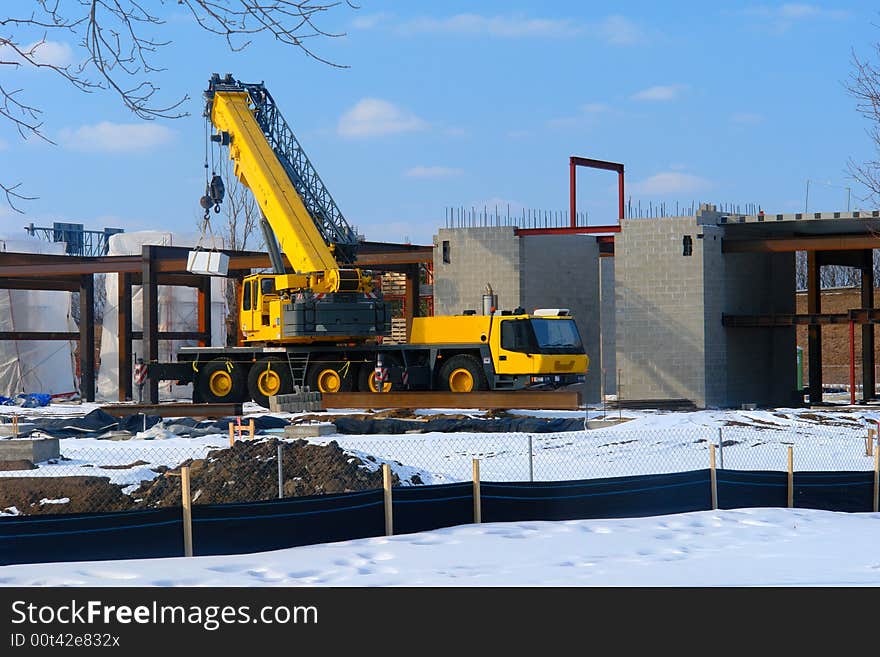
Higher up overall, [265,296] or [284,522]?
[265,296]

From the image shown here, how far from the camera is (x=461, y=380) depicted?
3212 cm

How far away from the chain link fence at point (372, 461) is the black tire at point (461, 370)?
23.5 ft

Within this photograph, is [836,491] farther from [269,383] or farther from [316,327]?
[269,383]

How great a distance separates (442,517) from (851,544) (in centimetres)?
459

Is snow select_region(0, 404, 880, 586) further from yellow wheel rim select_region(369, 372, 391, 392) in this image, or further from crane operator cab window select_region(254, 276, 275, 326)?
crane operator cab window select_region(254, 276, 275, 326)

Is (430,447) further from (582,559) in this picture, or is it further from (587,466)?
(582,559)

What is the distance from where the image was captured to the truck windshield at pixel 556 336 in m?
31.2

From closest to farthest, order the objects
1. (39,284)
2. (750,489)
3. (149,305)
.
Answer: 1. (750,489)
2. (149,305)
3. (39,284)

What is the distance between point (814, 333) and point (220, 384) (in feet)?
60.0

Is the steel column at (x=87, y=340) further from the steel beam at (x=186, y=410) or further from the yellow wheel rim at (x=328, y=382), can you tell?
the steel beam at (x=186, y=410)

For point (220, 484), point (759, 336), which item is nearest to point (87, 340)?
point (759, 336)

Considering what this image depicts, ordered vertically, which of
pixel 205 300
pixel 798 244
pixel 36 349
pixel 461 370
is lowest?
pixel 461 370
